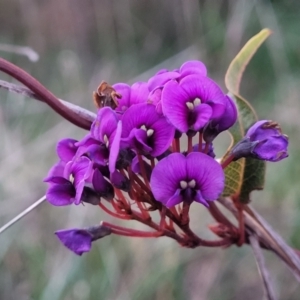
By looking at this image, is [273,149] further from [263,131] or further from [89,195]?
[89,195]

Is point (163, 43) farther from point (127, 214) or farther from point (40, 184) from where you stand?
point (127, 214)

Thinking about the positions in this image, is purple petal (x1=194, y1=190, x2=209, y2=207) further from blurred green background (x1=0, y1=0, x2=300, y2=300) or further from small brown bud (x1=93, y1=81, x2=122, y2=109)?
blurred green background (x1=0, y1=0, x2=300, y2=300)

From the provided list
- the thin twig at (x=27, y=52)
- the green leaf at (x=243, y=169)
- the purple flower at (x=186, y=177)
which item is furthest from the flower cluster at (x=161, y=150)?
the thin twig at (x=27, y=52)

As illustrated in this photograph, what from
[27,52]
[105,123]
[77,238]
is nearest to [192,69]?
[105,123]

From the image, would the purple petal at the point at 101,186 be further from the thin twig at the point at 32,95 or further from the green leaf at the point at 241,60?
the green leaf at the point at 241,60

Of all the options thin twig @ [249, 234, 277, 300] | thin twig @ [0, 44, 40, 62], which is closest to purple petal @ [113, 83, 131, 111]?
thin twig @ [249, 234, 277, 300]

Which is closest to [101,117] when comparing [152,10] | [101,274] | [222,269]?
[101,274]
